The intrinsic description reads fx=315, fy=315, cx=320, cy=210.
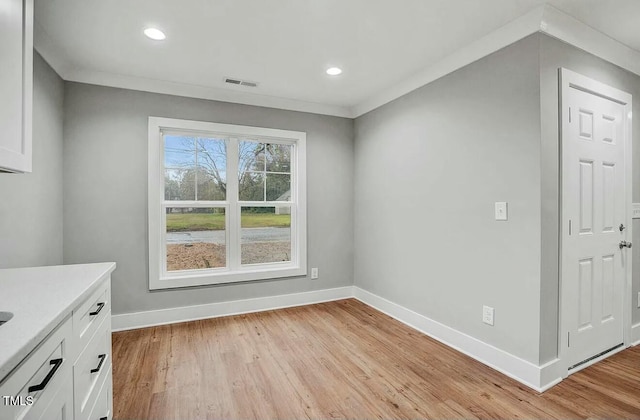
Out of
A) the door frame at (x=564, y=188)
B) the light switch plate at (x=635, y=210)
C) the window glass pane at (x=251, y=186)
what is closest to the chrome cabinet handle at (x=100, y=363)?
the window glass pane at (x=251, y=186)

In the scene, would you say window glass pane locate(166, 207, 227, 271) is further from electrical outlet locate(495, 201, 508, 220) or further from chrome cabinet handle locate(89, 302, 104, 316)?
electrical outlet locate(495, 201, 508, 220)

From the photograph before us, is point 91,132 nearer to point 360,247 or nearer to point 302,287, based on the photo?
point 302,287

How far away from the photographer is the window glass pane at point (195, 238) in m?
3.41

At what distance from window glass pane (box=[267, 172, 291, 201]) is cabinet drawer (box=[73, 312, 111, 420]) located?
240 centimetres

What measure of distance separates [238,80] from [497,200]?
104 inches

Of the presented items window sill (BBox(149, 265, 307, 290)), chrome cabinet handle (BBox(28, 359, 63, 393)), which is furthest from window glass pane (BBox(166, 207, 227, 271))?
chrome cabinet handle (BBox(28, 359, 63, 393))

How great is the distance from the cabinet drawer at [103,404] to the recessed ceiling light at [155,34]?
7.41 ft

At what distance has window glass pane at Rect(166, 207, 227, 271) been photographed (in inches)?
134

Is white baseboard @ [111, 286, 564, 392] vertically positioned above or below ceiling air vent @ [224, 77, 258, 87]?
below

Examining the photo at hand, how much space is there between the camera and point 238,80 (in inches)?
127

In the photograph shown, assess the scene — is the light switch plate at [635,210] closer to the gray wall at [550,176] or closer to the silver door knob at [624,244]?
the silver door knob at [624,244]

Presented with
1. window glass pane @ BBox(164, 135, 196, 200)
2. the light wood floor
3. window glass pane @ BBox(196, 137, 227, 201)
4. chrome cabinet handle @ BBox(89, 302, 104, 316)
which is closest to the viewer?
chrome cabinet handle @ BBox(89, 302, 104, 316)

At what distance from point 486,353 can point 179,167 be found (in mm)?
3376

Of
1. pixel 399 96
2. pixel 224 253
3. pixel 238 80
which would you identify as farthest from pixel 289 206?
pixel 399 96
